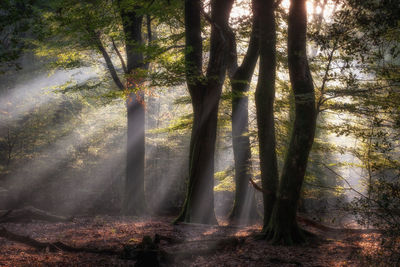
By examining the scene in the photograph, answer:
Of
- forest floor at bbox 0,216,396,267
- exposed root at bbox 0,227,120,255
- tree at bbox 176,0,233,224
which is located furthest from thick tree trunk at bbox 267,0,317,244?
exposed root at bbox 0,227,120,255

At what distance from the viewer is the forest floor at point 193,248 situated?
207 inches

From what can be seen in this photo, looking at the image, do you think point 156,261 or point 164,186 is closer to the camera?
point 156,261

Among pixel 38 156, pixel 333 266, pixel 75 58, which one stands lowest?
pixel 333 266

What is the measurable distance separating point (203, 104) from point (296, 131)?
3.39m

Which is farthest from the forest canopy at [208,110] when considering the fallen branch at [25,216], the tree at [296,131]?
the fallen branch at [25,216]

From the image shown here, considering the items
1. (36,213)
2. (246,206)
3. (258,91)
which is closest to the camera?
(258,91)

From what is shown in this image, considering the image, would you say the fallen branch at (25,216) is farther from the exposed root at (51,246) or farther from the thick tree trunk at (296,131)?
the thick tree trunk at (296,131)

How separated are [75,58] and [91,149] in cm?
808

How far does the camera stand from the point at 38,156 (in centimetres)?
1766

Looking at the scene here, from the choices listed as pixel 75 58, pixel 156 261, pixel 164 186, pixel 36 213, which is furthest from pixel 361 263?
pixel 164 186

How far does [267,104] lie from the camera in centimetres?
780

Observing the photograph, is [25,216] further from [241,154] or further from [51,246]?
[241,154]

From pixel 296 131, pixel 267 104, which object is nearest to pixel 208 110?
pixel 267 104

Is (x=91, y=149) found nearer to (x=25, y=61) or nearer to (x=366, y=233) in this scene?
(x=25, y=61)
